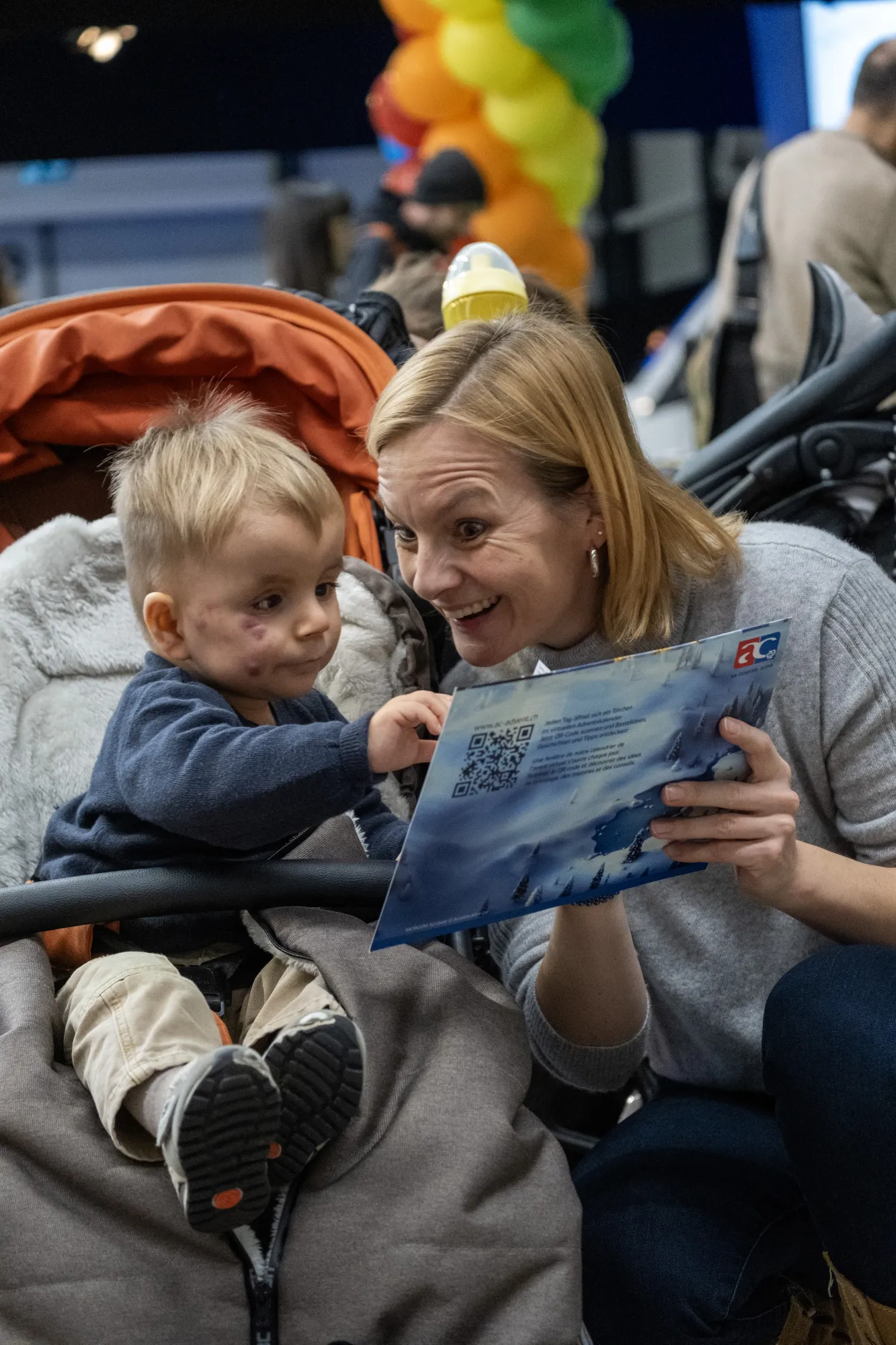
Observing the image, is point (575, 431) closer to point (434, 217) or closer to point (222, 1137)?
point (222, 1137)

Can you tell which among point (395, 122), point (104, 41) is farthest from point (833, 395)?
point (104, 41)

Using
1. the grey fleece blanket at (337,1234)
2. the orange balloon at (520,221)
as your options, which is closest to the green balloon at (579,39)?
the orange balloon at (520,221)

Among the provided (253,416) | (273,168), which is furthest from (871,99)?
(273,168)

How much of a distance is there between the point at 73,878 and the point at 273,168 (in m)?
5.63

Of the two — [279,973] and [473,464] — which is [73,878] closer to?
[279,973]

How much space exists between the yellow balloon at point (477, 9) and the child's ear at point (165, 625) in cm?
306

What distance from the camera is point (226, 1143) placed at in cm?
102

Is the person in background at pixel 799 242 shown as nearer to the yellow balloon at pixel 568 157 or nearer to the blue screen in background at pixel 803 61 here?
the yellow balloon at pixel 568 157

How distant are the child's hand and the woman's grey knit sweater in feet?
1.02

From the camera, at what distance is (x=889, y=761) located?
1358mm

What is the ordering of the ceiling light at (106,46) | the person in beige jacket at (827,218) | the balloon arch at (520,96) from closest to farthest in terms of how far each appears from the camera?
the person in beige jacket at (827,218) → the balloon arch at (520,96) → the ceiling light at (106,46)

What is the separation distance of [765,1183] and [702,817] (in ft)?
1.42

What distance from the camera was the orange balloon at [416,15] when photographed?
405 centimetres

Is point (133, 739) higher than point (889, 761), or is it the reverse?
point (133, 739)
